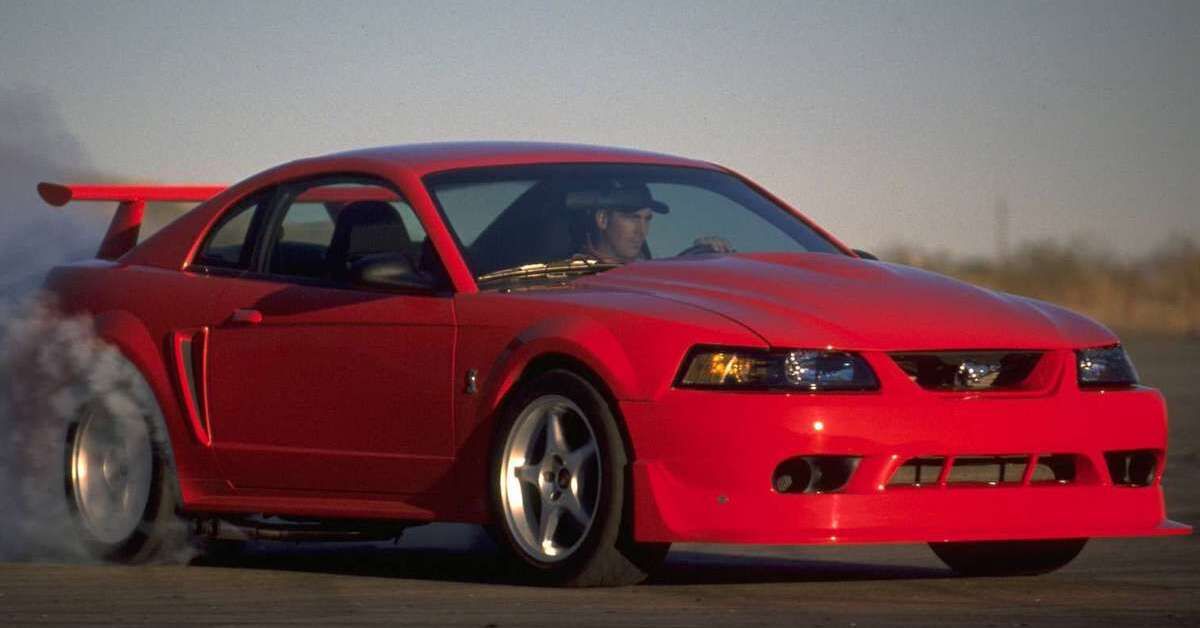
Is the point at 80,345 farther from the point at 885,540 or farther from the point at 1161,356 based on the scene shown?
the point at 1161,356

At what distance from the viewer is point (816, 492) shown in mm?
7457

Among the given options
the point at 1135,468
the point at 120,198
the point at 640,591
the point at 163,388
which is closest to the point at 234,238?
the point at 163,388

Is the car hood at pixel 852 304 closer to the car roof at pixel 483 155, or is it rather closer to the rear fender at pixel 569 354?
the rear fender at pixel 569 354

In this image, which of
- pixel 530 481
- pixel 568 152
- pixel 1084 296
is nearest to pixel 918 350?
pixel 530 481

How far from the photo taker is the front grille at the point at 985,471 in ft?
24.6

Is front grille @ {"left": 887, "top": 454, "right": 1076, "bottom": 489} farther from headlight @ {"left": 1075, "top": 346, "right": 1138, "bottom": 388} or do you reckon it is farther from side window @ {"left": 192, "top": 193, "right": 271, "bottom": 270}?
side window @ {"left": 192, "top": 193, "right": 271, "bottom": 270}

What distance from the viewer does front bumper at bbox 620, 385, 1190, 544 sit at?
24.3 feet

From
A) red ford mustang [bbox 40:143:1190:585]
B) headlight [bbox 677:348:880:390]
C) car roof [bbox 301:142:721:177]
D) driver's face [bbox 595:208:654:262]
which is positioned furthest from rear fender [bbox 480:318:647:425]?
→ car roof [bbox 301:142:721:177]

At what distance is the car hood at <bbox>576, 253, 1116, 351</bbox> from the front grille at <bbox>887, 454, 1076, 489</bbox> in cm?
34

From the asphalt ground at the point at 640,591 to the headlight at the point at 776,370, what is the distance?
24.1 inches

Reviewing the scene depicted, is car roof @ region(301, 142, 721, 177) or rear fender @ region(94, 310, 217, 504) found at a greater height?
car roof @ region(301, 142, 721, 177)

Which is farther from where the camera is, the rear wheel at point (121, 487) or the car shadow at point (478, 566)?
the rear wheel at point (121, 487)

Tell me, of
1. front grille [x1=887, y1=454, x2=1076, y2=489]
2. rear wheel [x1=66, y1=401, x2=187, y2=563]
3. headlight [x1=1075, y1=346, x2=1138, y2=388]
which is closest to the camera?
front grille [x1=887, y1=454, x2=1076, y2=489]

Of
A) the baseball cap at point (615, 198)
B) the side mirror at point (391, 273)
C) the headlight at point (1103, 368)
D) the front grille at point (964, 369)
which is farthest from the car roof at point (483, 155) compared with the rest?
the headlight at point (1103, 368)
